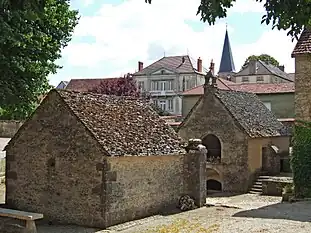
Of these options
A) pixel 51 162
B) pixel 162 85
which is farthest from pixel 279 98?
pixel 51 162

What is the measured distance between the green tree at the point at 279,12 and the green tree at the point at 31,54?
401 inches

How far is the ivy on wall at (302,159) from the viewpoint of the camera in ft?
71.2

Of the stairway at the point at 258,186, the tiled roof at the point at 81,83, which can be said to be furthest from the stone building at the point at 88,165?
the tiled roof at the point at 81,83

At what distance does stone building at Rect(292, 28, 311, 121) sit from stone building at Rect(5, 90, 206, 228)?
288 inches

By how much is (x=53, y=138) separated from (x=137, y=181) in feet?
11.1

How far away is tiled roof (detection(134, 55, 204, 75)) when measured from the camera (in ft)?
221

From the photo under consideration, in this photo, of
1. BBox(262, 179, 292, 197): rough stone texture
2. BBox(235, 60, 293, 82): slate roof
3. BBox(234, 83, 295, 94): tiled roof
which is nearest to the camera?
BBox(262, 179, 292, 197): rough stone texture

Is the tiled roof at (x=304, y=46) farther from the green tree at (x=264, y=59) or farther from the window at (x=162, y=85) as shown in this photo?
the green tree at (x=264, y=59)

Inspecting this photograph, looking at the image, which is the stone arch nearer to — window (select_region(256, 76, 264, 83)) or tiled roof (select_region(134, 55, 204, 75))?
tiled roof (select_region(134, 55, 204, 75))

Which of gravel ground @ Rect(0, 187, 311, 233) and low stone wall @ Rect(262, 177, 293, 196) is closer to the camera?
gravel ground @ Rect(0, 187, 311, 233)

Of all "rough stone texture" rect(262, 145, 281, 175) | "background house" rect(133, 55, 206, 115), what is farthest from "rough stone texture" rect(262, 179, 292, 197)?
"background house" rect(133, 55, 206, 115)

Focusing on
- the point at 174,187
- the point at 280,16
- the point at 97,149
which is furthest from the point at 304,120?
the point at 280,16

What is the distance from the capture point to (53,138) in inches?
664

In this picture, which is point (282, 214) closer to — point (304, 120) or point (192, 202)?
point (192, 202)
